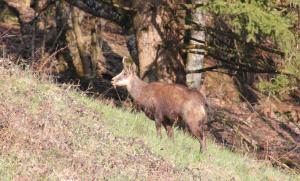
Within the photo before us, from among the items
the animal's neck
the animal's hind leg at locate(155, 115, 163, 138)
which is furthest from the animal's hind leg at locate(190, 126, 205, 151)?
the animal's neck

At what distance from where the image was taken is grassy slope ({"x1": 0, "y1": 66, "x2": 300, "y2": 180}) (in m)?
8.03

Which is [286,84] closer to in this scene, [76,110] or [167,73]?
[167,73]

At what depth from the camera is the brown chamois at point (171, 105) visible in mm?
13031

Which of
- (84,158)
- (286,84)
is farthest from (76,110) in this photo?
(286,84)

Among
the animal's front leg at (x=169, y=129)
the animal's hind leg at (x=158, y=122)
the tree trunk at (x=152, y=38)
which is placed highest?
the tree trunk at (x=152, y=38)

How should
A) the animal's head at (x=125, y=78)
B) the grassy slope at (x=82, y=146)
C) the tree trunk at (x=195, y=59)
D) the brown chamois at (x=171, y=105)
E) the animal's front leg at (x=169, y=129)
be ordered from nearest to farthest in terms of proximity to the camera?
the grassy slope at (x=82, y=146) < the animal's front leg at (x=169, y=129) < the brown chamois at (x=171, y=105) < the animal's head at (x=125, y=78) < the tree trunk at (x=195, y=59)

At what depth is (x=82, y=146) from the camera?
8.94 meters

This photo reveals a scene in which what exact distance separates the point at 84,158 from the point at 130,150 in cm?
113

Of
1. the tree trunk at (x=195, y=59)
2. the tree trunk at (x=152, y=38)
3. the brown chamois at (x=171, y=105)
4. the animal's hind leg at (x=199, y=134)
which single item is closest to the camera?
the animal's hind leg at (x=199, y=134)

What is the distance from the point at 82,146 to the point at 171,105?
15.4ft

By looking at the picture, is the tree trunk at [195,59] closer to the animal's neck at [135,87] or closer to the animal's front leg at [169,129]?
the animal's neck at [135,87]

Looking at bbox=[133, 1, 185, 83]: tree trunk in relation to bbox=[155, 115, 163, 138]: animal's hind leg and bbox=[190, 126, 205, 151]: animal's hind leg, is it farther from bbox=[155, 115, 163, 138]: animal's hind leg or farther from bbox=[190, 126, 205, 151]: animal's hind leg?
bbox=[190, 126, 205, 151]: animal's hind leg

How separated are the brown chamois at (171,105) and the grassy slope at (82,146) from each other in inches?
20.2

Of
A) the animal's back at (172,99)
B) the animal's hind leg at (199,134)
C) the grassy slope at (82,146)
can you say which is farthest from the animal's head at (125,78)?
the animal's hind leg at (199,134)
